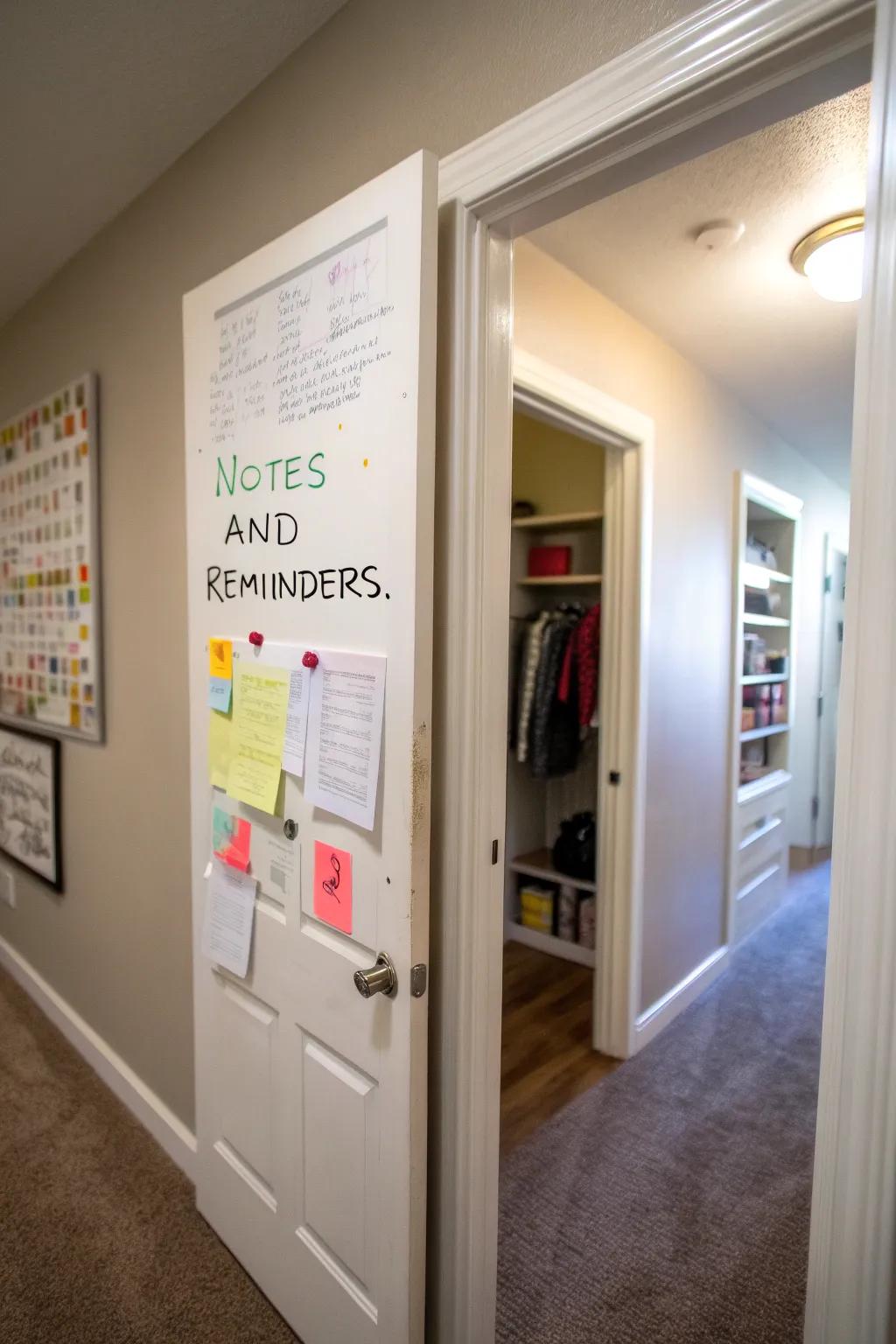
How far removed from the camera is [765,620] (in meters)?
3.27

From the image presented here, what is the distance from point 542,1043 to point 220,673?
1815 mm

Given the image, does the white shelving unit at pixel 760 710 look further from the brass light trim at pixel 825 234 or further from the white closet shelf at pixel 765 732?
the brass light trim at pixel 825 234

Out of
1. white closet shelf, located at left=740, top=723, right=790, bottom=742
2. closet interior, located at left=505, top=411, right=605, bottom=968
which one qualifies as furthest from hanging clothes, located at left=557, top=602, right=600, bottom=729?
white closet shelf, located at left=740, top=723, right=790, bottom=742

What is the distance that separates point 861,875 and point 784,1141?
5.78 feet

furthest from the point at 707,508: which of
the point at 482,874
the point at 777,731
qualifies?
the point at 482,874

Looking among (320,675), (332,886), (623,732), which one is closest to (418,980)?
(332,886)

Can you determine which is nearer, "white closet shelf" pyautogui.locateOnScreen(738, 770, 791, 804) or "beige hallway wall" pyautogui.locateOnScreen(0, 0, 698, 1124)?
"beige hallway wall" pyautogui.locateOnScreen(0, 0, 698, 1124)

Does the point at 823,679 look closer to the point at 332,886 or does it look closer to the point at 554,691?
the point at 554,691

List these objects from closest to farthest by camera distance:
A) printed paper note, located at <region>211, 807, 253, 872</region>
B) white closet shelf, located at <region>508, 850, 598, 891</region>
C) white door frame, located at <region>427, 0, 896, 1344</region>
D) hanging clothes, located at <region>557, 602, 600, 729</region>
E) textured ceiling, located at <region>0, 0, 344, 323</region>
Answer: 1. white door frame, located at <region>427, 0, 896, 1344</region>
2. textured ceiling, located at <region>0, 0, 344, 323</region>
3. printed paper note, located at <region>211, 807, 253, 872</region>
4. hanging clothes, located at <region>557, 602, 600, 729</region>
5. white closet shelf, located at <region>508, 850, 598, 891</region>

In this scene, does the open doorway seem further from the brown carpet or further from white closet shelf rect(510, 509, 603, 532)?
the brown carpet

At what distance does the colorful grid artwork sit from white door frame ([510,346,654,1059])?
158 centimetres

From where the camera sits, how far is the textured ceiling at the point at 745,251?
4.55 ft

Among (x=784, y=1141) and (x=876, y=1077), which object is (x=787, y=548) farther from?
(x=876, y=1077)

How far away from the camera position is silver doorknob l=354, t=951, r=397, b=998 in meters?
0.99
